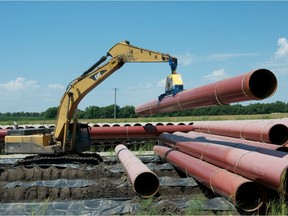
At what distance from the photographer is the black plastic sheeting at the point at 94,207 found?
24.0 feet

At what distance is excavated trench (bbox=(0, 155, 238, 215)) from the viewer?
7.48 metres

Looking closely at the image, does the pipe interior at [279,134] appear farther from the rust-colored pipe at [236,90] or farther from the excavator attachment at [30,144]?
the excavator attachment at [30,144]

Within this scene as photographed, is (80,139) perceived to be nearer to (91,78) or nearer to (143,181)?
(91,78)

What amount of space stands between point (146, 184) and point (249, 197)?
249 cm

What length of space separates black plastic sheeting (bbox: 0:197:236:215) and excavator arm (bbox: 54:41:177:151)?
18.9 ft

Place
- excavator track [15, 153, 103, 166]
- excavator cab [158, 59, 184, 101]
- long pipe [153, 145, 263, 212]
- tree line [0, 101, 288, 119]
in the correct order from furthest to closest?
tree line [0, 101, 288, 119] → excavator track [15, 153, 103, 166] → excavator cab [158, 59, 184, 101] → long pipe [153, 145, 263, 212]

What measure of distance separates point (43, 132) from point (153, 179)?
6.71 m

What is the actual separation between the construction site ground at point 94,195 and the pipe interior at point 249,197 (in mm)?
187

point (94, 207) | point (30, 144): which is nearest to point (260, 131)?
point (94, 207)

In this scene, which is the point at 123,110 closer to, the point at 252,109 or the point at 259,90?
the point at 252,109

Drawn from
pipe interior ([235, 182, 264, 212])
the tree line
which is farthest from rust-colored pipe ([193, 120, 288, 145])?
the tree line

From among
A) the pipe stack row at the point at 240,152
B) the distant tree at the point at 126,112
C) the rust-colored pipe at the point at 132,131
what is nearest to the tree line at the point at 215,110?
the distant tree at the point at 126,112

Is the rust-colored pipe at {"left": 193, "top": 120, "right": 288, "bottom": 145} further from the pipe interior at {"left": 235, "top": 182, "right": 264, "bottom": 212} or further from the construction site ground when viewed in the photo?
the pipe interior at {"left": 235, "top": 182, "right": 264, "bottom": 212}

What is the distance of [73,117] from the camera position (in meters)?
14.0
